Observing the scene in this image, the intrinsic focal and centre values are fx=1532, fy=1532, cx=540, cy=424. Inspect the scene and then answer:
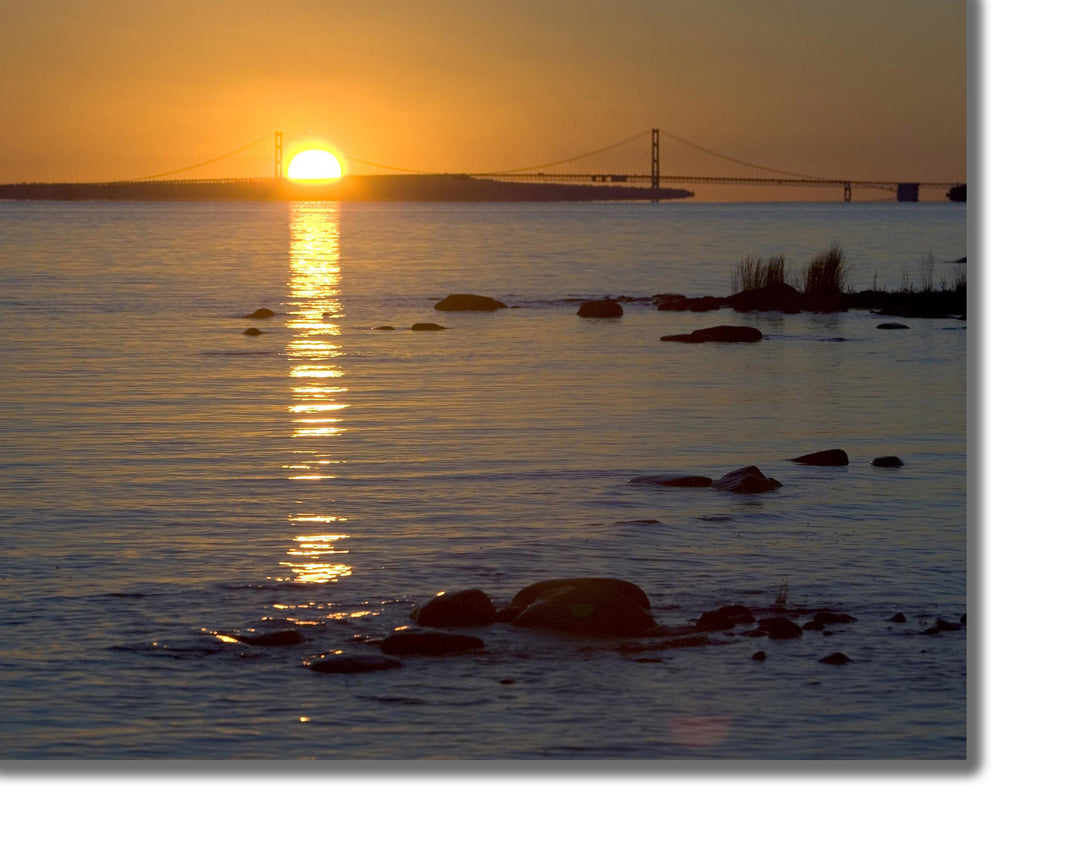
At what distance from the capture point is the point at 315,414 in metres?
19.3

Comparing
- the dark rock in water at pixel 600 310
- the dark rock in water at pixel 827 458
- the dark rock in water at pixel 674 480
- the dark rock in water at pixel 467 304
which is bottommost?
the dark rock in water at pixel 674 480

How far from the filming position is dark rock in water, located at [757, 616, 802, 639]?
933 cm

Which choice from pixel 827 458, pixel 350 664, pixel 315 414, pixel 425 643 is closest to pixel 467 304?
pixel 315 414

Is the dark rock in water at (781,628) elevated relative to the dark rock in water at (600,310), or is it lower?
lower

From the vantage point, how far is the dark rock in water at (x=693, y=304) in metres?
40.5

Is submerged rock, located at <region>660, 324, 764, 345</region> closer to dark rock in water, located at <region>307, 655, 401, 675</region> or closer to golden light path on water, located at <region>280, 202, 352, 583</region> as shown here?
golden light path on water, located at <region>280, 202, 352, 583</region>

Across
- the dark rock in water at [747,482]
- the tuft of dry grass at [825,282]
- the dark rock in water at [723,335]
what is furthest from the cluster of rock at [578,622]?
the tuft of dry grass at [825,282]

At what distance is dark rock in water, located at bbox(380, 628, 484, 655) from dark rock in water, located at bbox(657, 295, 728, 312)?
104 ft

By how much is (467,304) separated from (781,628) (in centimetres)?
3188

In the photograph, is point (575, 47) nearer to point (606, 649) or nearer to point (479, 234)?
point (606, 649)

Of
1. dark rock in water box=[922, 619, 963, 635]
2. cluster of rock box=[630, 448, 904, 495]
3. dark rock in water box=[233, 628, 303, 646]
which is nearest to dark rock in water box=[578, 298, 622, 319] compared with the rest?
cluster of rock box=[630, 448, 904, 495]

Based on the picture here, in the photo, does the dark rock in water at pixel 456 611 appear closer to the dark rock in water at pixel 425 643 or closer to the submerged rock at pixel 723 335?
the dark rock in water at pixel 425 643

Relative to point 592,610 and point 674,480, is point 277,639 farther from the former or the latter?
point 674,480

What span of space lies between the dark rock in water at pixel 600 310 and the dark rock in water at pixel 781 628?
27.7 metres
